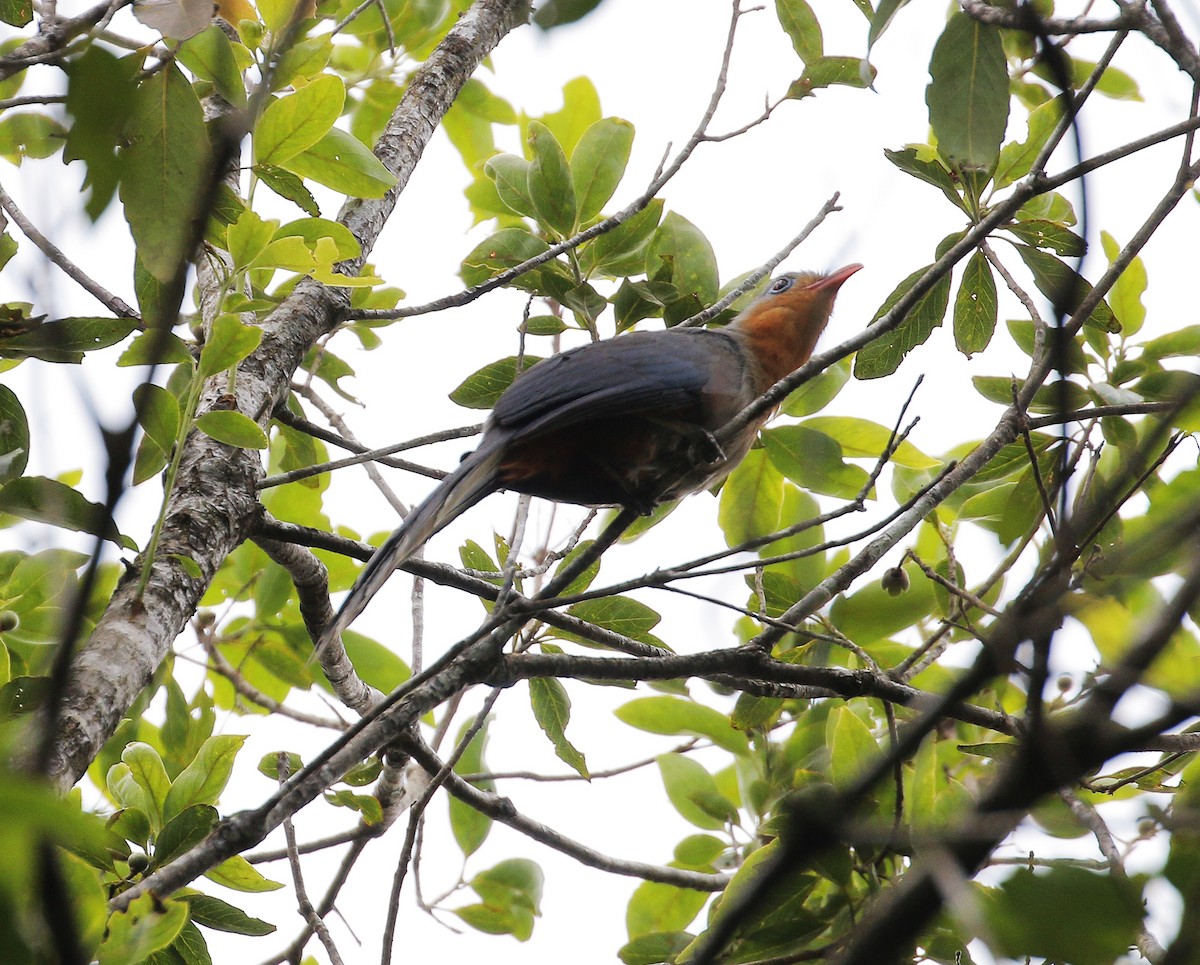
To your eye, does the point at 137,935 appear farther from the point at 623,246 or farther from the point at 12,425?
the point at 623,246

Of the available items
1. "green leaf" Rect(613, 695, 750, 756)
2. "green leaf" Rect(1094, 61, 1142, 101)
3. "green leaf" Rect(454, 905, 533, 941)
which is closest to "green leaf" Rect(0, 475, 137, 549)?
"green leaf" Rect(454, 905, 533, 941)

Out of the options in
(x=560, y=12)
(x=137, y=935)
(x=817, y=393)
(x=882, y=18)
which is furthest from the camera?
(x=817, y=393)

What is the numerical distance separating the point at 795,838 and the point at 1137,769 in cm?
274

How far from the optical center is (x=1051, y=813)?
6.99 feet

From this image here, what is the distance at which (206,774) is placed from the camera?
101 inches

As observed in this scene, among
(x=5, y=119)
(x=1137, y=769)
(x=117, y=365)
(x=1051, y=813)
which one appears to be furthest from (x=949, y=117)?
(x=5, y=119)

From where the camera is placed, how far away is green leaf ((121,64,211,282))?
192 centimetres

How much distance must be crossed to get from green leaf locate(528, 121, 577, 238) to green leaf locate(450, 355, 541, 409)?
1.64 ft

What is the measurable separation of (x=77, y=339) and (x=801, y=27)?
2.48 metres

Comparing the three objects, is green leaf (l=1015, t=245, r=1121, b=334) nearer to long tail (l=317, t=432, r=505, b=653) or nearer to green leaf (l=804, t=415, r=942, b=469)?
green leaf (l=804, t=415, r=942, b=469)

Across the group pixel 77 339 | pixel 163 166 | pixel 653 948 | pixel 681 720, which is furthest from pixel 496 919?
pixel 163 166

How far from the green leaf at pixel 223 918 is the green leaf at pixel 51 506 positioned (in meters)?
0.83

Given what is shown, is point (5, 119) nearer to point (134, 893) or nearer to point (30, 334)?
point (30, 334)

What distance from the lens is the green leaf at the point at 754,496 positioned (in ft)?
13.2
